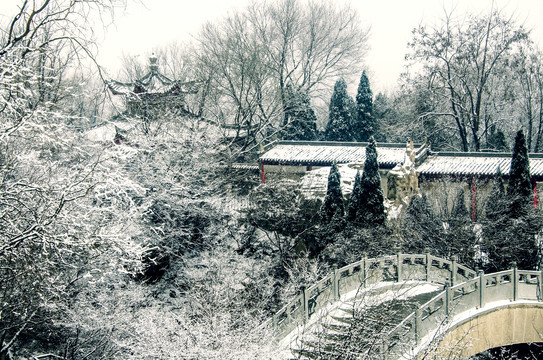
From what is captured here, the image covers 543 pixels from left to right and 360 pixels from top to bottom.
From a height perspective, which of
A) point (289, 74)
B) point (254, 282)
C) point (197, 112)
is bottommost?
point (254, 282)

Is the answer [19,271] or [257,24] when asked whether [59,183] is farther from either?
[257,24]

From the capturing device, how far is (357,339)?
789 centimetres

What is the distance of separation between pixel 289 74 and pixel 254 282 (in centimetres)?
2210

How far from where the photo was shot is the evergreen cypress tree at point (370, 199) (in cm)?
1761

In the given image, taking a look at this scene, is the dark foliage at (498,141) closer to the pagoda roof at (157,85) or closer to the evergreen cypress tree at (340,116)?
the evergreen cypress tree at (340,116)

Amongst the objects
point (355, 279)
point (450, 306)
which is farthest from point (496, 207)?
point (450, 306)

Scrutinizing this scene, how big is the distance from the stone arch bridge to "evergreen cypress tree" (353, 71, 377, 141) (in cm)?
2287

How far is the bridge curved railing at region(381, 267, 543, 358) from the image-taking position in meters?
8.94

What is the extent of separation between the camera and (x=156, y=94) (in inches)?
929

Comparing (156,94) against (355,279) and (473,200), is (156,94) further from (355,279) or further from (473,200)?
(355,279)

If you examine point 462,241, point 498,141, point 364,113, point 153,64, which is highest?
point 153,64

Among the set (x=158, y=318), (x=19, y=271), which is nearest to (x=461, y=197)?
(x=158, y=318)

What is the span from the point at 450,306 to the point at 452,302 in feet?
0.72

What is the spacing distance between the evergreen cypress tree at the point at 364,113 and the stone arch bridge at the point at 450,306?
22866 mm
